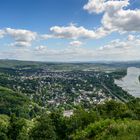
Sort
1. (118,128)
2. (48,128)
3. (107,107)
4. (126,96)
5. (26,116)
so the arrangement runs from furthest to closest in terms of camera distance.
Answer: (126,96) < (26,116) < (107,107) < (48,128) < (118,128)

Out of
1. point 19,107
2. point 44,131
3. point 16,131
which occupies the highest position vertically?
point 44,131

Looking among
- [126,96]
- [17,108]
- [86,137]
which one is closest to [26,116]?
[17,108]

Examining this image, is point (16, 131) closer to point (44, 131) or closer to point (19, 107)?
point (44, 131)

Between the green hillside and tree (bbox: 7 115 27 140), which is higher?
tree (bbox: 7 115 27 140)

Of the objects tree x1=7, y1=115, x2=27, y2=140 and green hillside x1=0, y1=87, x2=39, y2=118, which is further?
green hillside x1=0, y1=87, x2=39, y2=118

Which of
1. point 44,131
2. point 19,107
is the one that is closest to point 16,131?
point 44,131

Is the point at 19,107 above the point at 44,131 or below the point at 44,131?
below

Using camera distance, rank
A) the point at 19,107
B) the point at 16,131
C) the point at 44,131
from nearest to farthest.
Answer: the point at 44,131 → the point at 16,131 → the point at 19,107

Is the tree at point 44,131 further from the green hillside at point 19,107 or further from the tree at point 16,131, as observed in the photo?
the green hillside at point 19,107

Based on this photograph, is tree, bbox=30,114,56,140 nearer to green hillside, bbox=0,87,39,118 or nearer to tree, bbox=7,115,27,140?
tree, bbox=7,115,27,140

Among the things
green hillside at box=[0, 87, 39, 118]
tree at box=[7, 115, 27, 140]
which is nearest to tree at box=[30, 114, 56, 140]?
tree at box=[7, 115, 27, 140]

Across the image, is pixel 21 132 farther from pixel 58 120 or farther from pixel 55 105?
pixel 55 105
